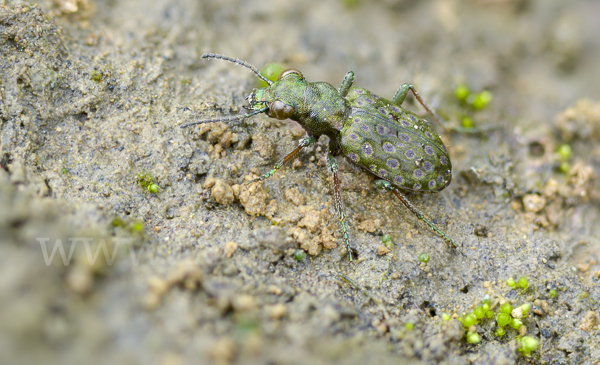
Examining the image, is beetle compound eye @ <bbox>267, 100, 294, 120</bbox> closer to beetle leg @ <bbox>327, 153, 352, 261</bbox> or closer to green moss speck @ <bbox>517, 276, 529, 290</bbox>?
→ beetle leg @ <bbox>327, 153, 352, 261</bbox>

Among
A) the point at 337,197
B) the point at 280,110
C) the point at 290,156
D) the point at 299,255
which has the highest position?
the point at 280,110

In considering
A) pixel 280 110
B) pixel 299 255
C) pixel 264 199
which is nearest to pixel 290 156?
pixel 280 110

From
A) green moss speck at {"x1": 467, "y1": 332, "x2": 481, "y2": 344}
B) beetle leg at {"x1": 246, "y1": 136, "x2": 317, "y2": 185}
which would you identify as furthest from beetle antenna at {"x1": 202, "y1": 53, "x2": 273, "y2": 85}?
green moss speck at {"x1": 467, "y1": 332, "x2": 481, "y2": 344}

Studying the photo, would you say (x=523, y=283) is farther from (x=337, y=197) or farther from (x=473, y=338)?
(x=337, y=197)

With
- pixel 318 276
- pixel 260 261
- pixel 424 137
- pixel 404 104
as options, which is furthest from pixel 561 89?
pixel 260 261

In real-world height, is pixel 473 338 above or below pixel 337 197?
below
